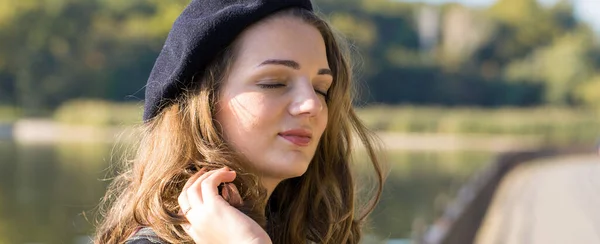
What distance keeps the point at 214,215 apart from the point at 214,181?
0.07m

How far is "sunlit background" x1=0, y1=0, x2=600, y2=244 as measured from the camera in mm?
24159

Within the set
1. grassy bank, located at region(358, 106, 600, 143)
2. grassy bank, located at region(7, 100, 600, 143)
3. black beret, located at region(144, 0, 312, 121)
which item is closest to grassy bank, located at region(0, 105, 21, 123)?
grassy bank, located at region(7, 100, 600, 143)

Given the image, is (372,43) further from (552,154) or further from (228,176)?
(228,176)

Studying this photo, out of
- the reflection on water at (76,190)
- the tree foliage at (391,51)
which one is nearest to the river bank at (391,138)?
the reflection on water at (76,190)

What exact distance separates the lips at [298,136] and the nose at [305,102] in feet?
0.11

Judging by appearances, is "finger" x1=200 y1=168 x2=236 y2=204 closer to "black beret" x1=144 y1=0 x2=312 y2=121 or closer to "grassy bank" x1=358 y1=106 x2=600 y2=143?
"black beret" x1=144 y1=0 x2=312 y2=121

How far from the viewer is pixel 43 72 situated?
4988cm

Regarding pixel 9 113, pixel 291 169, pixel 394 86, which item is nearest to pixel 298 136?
pixel 291 169

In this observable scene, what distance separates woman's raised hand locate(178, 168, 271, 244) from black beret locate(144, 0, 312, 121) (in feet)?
0.66

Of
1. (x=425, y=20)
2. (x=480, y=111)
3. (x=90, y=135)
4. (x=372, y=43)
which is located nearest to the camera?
(x=90, y=135)

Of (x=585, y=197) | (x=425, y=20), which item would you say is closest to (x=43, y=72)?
(x=425, y=20)

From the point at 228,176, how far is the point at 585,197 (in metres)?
16.2

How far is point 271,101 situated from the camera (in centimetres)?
166

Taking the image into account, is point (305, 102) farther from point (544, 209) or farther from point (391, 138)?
point (391, 138)
